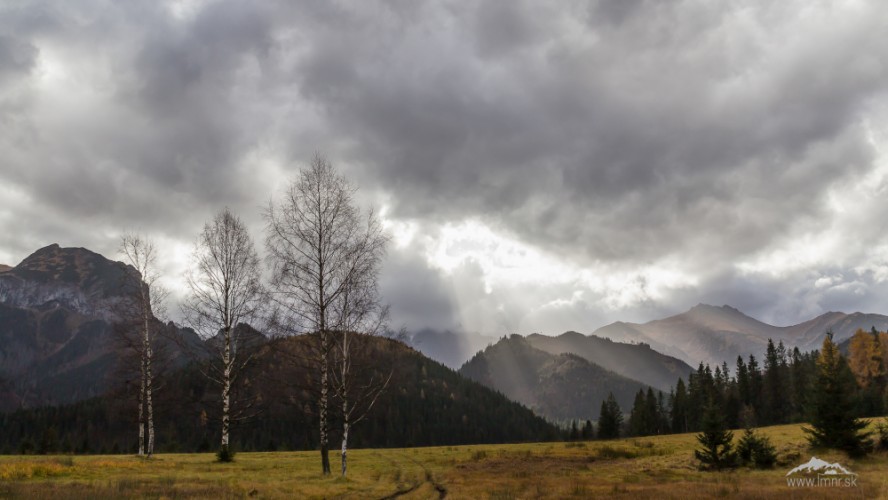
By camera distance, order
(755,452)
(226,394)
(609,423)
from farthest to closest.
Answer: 1. (609,423)
2. (755,452)
3. (226,394)

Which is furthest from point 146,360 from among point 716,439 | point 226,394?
point 716,439

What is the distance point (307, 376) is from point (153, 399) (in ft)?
58.3

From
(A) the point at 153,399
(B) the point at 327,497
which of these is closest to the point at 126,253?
(A) the point at 153,399

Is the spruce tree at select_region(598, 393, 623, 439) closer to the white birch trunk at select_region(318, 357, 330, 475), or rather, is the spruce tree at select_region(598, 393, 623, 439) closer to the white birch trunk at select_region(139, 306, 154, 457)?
the white birch trunk at select_region(318, 357, 330, 475)

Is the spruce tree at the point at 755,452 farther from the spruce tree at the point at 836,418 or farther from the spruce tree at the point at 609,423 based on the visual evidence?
the spruce tree at the point at 609,423

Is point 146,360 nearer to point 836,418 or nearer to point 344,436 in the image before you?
Answer: point 344,436

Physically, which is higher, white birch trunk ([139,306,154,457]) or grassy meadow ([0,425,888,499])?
white birch trunk ([139,306,154,457])

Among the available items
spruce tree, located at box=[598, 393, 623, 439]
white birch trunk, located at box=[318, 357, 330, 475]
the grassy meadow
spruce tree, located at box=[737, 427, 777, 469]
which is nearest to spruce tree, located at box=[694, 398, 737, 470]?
spruce tree, located at box=[737, 427, 777, 469]

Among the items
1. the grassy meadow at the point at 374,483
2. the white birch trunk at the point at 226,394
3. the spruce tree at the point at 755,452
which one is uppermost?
the white birch trunk at the point at 226,394

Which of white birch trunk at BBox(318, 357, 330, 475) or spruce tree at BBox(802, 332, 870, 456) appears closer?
white birch trunk at BBox(318, 357, 330, 475)

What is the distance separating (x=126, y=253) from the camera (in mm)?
34719

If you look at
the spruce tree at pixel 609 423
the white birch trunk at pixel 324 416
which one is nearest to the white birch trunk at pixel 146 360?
the white birch trunk at pixel 324 416

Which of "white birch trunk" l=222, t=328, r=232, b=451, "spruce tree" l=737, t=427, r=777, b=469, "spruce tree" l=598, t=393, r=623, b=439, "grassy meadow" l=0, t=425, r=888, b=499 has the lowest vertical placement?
"spruce tree" l=598, t=393, r=623, b=439

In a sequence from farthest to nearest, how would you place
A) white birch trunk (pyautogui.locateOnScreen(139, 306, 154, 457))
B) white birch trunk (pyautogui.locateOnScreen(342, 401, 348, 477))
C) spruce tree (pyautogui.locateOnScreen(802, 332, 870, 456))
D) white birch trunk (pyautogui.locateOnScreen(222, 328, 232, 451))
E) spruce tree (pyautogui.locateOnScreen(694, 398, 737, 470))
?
white birch trunk (pyautogui.locateOnScreen(139, 306, 154, 457))
spruce tree (pyautogui.locateOnScreen(802, 332, 870, 456))
spruce tree (pyautogui.locateOnScreen(694, 398, 737, 470))
white birch trunk (pyautogui.locateOnScreen(222, 328, 232, 451))
white birch trunk (pyautogui.locateOnScreen(342, 401, 348, 477))
